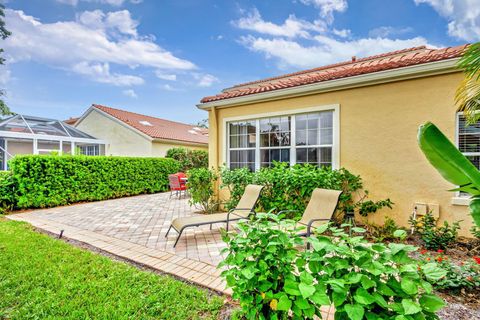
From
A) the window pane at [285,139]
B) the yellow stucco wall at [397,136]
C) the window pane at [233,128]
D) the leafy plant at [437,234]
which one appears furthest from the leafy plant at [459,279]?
the window pane at [233,128]

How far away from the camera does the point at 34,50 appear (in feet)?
50.6

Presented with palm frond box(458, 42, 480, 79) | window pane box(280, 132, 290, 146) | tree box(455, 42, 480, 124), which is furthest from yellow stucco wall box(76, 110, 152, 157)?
palm frond box(458, 42, 480, 79)

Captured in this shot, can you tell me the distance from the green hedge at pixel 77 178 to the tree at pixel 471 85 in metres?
12.3

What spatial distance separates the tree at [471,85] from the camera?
3.93 meters

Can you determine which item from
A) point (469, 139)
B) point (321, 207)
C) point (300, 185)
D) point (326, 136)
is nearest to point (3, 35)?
point (326, 136)

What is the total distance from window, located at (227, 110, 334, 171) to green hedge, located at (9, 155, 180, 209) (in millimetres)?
6538

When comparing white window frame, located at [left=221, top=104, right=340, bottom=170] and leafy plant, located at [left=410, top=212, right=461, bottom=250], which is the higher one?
white window frame, located at [left=221, top=104, right=340, bottom=170]

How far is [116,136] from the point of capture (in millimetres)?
19094

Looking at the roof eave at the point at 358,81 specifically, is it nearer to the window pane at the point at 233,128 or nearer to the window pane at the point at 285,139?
the window pane at the point at 233,128

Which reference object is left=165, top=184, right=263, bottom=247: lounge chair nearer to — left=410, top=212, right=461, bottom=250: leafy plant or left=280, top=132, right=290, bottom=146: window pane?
left=280, top=132, right=290, bottom=146: window pane

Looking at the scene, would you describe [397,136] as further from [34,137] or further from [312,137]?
[34,137]

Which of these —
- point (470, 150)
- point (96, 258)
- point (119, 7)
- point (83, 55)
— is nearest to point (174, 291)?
point (96, 258)

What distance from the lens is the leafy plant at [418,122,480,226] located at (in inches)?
66.3

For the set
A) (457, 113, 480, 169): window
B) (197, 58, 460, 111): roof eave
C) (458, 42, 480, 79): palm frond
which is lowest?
(457, 113, 480, 169): window
